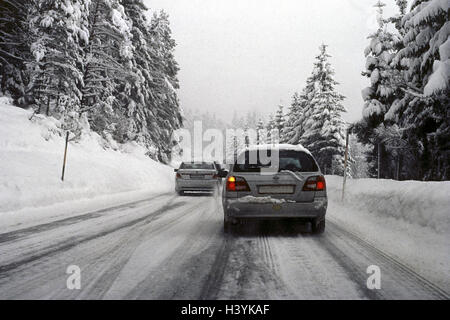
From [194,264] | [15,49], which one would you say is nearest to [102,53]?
[15,49]

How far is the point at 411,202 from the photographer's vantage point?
24.1 ft

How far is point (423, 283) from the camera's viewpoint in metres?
3.71

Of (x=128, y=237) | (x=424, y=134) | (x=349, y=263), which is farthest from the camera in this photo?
(x=424, y=134)

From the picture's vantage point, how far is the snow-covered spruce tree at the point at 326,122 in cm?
3381

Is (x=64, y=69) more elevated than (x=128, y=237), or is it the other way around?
(x=64, y=69)

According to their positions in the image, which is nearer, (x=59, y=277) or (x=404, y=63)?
(x=59, y=277)

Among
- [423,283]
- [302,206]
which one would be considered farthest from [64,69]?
[423,283]

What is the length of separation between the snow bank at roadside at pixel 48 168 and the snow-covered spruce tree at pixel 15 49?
139 centimetres

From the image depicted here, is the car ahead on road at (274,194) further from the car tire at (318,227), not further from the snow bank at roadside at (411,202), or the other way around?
the snow bank at roadside at (411,202)

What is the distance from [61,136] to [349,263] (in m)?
16.3

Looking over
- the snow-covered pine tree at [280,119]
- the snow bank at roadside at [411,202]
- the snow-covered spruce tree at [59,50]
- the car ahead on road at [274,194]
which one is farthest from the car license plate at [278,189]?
the snow-covered pine tree at [280,119]

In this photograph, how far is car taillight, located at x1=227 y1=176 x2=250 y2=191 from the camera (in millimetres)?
6379

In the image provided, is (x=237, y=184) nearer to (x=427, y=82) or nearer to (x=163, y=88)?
(x=427, y=82)
